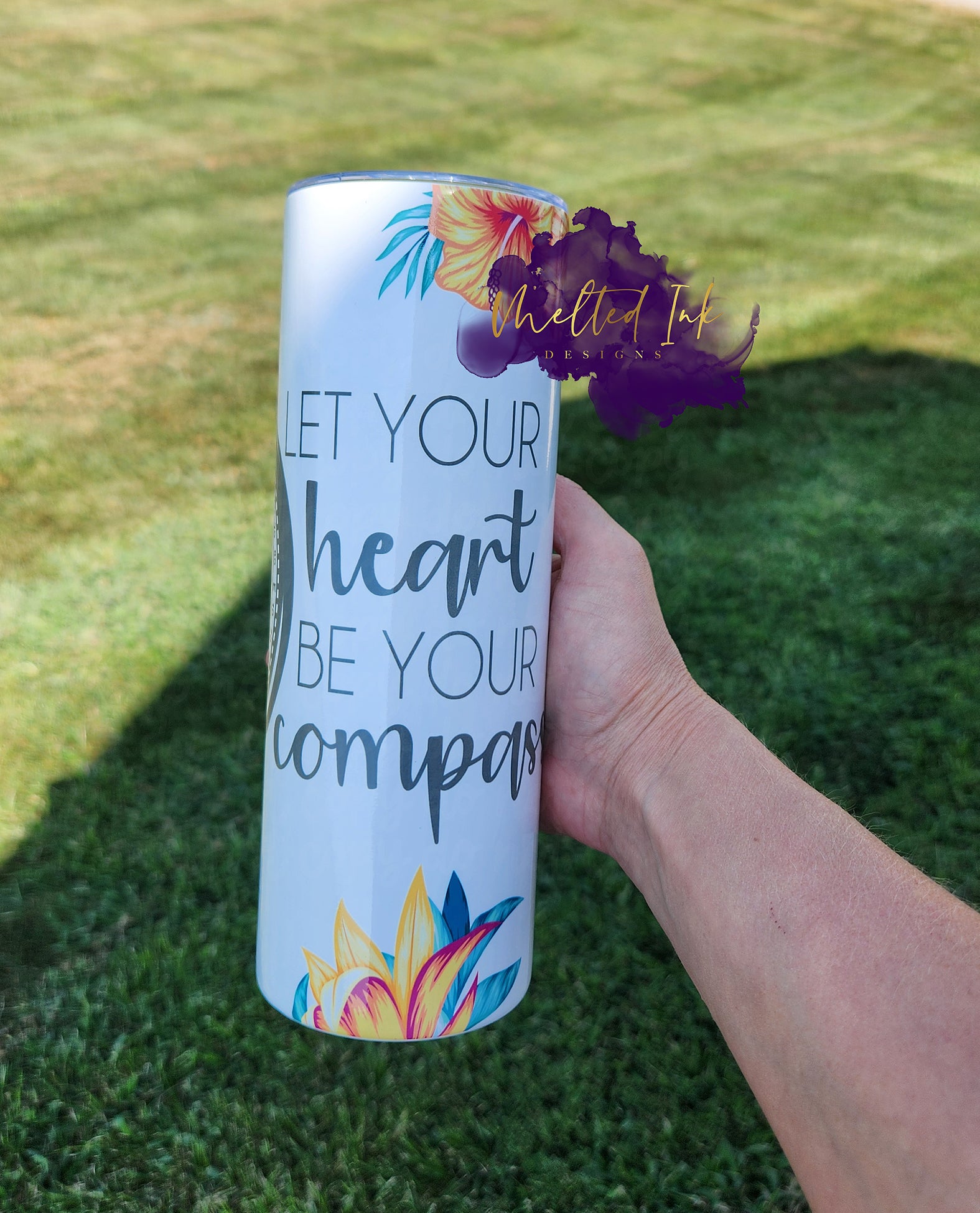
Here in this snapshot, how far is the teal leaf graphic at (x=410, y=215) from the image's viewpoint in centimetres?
125

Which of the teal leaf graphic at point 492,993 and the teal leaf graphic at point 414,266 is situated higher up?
the teal leaf graphic at point 414,266

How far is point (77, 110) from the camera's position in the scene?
6.96 meters

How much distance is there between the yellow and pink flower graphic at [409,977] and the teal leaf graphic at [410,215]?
0.83 metres

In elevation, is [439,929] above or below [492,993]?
above

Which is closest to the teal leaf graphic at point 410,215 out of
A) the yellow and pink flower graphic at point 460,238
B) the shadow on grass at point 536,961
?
the yellow and pink flower graphic at point 460,238

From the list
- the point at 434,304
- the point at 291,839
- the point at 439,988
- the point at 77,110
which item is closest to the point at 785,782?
the point at 439,988

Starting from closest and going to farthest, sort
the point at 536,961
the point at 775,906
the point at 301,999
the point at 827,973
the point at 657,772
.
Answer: the point at 827,973
the point at 775,906
the point at 301,999
the point at 657,772
the point at 536,961

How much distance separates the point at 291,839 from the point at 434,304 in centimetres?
74

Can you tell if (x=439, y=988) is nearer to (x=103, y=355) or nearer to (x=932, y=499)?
(x=932, y=499)

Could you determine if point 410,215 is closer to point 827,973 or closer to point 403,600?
point 403,600

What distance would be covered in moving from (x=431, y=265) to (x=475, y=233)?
76 millimetres

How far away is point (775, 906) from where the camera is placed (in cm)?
126

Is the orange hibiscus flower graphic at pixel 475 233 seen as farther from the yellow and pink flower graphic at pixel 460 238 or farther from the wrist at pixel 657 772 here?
the wrist at pixel 657 772

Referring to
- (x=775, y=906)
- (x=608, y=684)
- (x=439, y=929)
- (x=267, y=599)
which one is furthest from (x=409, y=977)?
(x=267, y=599)
